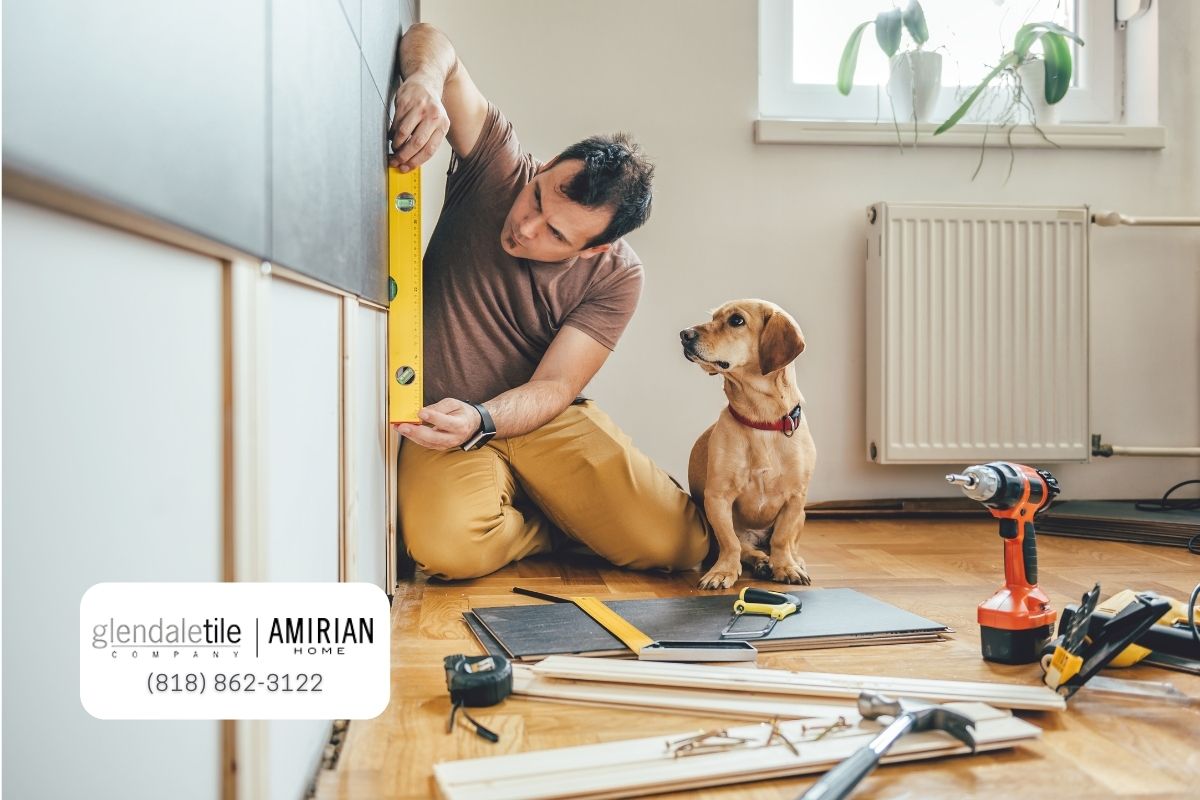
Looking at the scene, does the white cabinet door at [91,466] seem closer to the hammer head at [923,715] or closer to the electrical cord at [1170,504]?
the hammer head at [923,715]

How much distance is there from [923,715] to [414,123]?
3.93ft

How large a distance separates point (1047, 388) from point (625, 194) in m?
1.58

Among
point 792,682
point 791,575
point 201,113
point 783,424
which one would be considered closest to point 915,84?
point 783,424

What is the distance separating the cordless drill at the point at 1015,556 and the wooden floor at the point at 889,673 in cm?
3

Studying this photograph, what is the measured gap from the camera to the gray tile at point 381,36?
1.37 m

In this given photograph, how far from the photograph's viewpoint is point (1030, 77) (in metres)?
2.78

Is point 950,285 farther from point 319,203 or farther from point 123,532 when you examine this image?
point 123,532

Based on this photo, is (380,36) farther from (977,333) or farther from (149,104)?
(977,333)

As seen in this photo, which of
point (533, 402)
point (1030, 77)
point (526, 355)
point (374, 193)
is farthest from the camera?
point (1030, 77)

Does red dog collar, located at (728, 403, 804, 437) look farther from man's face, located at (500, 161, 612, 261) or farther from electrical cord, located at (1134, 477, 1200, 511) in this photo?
electrical cord, located at (1134, 477, 1200, 511)

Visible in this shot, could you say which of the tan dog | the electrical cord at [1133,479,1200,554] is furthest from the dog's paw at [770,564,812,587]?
the electrical cord at [1133,479,1200,554]

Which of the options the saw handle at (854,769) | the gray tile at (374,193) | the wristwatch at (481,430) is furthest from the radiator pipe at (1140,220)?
the saw handle at (854,769)

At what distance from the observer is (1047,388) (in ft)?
9.08

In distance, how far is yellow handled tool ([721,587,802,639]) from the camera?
4.83 feet
